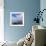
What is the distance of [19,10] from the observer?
17.2 ft

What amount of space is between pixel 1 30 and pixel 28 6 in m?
1.46

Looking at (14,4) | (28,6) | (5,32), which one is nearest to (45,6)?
(28,6)

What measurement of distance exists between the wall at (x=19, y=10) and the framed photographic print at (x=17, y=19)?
12 cm

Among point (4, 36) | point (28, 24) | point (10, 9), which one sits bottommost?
point (4, 36)

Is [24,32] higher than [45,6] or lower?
lower

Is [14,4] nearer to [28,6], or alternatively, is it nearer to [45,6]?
[28,6]

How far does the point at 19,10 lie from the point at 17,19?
371 millimetres

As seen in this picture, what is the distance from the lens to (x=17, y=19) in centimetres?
529

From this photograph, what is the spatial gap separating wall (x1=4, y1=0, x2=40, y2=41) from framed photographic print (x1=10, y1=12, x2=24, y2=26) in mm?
121

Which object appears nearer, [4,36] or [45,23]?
[45,23]

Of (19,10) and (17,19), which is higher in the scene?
(19,10)

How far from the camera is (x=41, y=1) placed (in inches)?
202

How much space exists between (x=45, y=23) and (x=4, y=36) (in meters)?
1.78

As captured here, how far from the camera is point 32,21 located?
5.31 metres
